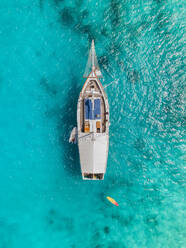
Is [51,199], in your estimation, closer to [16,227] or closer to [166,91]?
[16,227]

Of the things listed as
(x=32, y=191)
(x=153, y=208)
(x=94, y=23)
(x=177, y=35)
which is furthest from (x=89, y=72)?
(x=153, y=208)

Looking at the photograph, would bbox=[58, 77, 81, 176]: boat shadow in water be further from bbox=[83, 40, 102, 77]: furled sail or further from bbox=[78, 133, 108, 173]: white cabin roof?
bbox=[78, 133, 108, 173]: white cabin roof

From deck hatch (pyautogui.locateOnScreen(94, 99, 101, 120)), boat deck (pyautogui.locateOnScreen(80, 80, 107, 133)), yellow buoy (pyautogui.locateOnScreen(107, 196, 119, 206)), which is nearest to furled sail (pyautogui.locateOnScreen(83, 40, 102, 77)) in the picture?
boat deck (pyautogui.locateOnScreen(80, 80, 107, 133))

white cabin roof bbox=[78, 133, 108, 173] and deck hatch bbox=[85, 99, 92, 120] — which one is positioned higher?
deck hatch bbox=[85, 99, 92, 120]

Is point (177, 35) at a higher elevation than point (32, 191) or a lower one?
higher

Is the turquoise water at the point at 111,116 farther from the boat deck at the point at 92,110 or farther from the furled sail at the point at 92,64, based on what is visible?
the boat deck at the point at 92,110

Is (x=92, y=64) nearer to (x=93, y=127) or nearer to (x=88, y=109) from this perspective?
(x=88, y=109)
